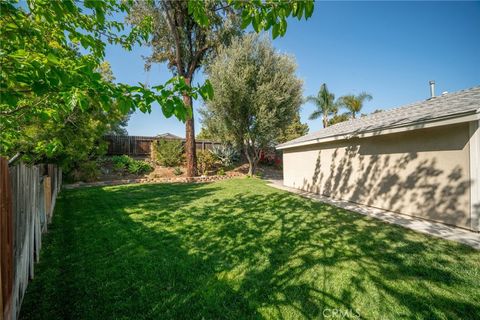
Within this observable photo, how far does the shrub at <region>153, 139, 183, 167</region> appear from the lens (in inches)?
637

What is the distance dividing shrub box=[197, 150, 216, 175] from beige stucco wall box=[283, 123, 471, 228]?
9365 mm

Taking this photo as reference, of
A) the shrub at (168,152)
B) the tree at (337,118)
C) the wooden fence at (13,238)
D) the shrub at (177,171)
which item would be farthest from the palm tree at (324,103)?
the wooden fence at (13,238)

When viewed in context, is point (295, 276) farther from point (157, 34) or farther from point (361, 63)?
point (157, 34)

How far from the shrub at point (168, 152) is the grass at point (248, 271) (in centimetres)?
1093

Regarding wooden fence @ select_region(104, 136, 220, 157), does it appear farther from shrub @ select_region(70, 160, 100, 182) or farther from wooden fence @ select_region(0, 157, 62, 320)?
wooden fence @ select_region(0, 157, 62, 320)

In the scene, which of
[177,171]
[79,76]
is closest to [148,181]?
[177,171]

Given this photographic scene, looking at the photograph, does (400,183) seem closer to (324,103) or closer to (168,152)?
(168,152)

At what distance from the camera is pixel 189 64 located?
1553 cm

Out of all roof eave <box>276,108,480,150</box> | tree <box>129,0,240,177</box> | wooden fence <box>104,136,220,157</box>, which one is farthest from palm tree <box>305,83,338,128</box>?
roof eave <box>276,108,480,150</box>

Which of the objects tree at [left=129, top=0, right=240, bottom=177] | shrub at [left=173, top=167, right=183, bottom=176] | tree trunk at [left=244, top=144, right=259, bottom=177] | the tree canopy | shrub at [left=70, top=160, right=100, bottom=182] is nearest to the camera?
the tree canopy

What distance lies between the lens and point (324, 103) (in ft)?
95.1

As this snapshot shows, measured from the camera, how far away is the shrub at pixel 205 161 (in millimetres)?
16109

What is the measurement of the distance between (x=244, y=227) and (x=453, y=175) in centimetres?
493

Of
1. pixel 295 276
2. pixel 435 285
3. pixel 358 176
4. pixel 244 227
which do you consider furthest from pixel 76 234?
pixel 358 176
